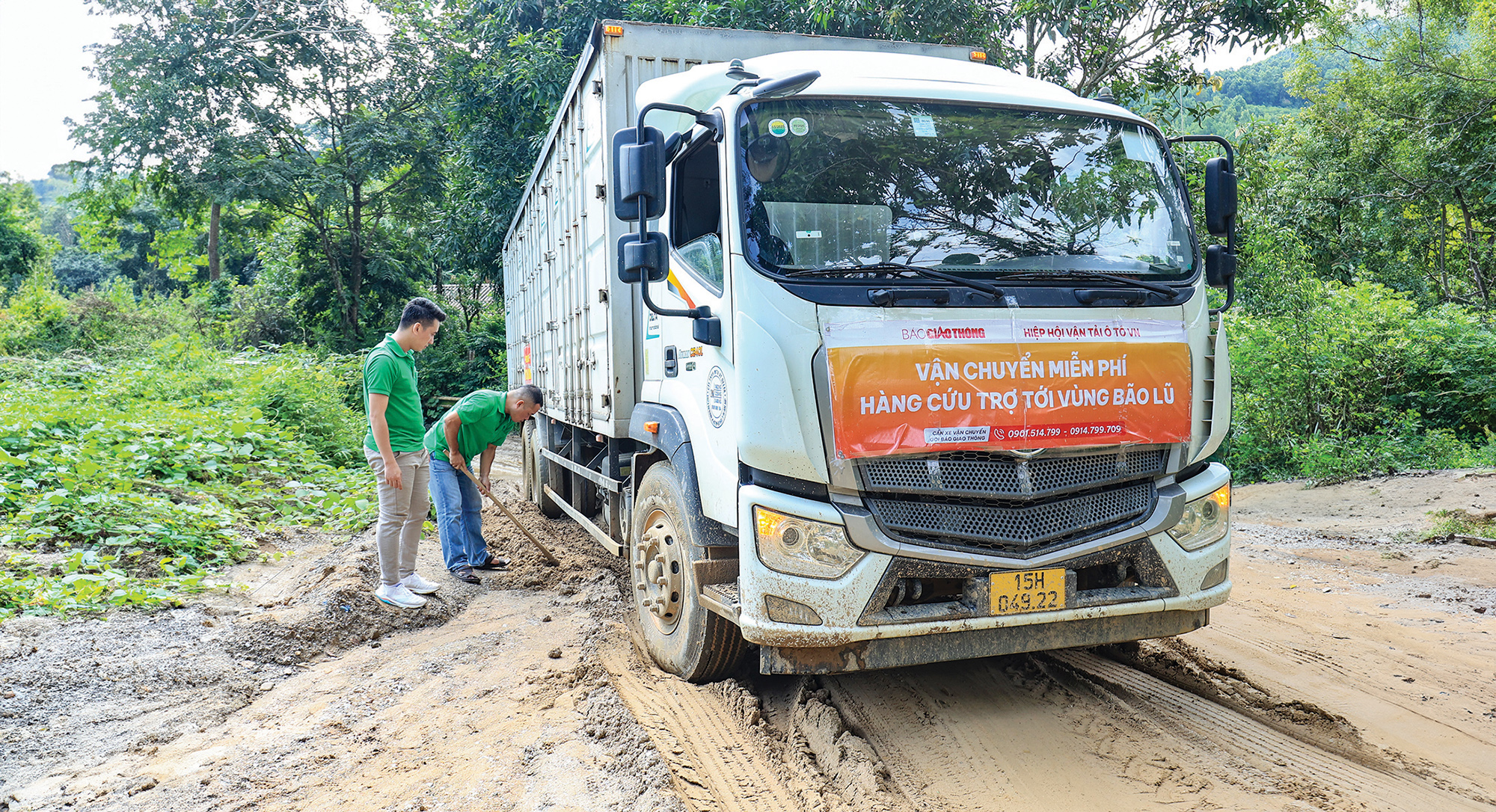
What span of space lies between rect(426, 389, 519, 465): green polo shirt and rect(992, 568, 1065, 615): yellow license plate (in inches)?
167

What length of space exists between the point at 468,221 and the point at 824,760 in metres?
15.7

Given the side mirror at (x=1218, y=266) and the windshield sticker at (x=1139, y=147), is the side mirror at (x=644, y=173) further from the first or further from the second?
Result: the side mirror at (x=1218, y=266)

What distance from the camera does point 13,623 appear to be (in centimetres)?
472

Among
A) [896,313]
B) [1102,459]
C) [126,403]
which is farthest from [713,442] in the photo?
[126,403]

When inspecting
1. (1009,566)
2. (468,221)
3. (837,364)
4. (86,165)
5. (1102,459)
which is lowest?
(1009,566)

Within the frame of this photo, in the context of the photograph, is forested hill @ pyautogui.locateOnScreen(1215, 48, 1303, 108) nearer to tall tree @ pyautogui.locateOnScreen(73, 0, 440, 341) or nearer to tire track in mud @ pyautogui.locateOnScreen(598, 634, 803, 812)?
tall tree @ pyautogui.locateOnScreen(73, 0, 440, 341)

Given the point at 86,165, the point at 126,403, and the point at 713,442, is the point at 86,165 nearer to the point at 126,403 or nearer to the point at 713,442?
the point at 126,403

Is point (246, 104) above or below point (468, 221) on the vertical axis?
above

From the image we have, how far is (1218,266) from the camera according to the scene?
12.3 feet

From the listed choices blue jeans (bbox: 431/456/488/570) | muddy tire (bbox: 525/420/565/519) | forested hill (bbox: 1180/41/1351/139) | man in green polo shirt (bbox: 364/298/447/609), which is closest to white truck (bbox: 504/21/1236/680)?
man in green polo shirt (bbox: 364/298/447/609)

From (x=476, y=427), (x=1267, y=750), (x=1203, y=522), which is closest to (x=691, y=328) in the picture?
(x=1203, y=522)

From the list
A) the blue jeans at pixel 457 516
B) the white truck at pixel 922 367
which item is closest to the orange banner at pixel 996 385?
the white truck at pixel 922 367

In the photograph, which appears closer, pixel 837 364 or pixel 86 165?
pixel 837 364

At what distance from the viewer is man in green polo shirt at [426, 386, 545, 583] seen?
20.7 ft
